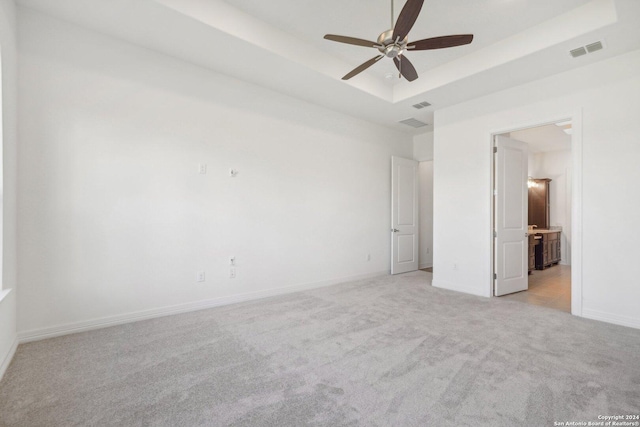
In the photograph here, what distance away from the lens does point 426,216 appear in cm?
689

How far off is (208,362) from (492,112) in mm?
4740

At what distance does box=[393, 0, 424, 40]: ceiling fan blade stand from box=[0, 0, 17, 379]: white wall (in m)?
2.97

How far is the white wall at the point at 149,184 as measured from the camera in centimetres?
271

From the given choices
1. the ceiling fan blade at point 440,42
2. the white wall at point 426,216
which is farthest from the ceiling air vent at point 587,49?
the white wall at point 426,216

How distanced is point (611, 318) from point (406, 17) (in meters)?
3.80

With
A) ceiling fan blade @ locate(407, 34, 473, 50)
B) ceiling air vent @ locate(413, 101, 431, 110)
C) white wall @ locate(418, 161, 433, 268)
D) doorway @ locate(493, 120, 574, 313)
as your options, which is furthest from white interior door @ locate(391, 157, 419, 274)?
ceiling fan blade @ locate(407, 34, 473, 50)

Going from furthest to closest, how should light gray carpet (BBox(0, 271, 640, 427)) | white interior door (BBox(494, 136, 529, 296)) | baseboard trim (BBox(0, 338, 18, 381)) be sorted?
white interior door (BBox(494, 136, 529, 296)) < baseboard trim (BBox(0, 338, 18, 381)) < light gray carpet (BBox(0, 271, 640, 427))

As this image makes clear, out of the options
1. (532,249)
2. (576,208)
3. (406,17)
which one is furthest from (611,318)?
(406,17)

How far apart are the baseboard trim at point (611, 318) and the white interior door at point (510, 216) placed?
101cm

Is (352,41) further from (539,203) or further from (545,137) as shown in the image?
(539,203)

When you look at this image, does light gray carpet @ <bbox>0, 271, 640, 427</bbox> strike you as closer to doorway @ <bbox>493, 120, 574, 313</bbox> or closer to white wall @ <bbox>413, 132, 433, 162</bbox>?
doorway @ <bbox>493, 120, 574, 313</bbox>

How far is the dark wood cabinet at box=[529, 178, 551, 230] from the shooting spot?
735 centimetres

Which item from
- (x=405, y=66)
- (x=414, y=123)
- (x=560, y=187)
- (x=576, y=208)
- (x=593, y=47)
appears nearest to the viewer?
(x=405, y=66)

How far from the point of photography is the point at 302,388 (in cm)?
197
